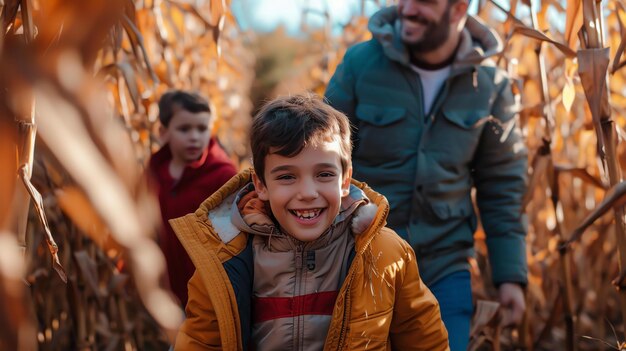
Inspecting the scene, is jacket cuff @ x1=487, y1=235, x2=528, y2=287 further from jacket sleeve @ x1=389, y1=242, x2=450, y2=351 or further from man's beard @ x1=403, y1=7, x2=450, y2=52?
jacket sleeve @ x1=389, y1=242, x2=450, y2=351

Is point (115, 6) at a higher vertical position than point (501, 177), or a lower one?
higher

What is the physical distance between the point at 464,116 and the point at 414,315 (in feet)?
2.75

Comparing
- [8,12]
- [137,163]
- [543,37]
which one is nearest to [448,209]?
[543,37]

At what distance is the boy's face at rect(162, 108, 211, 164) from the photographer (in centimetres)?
311

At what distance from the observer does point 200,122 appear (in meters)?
3.19

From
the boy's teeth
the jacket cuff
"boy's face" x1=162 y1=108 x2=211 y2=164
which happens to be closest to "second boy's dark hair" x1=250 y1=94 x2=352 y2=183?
the boy's teeth

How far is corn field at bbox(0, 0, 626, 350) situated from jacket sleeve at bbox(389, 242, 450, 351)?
37cm

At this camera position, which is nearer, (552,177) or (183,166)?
(552,177)

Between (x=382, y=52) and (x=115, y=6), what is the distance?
1.96m

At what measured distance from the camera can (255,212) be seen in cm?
183

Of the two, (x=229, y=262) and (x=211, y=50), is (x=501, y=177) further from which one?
(x=211, y=50)

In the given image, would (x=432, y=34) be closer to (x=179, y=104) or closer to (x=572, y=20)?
(x=572, y=20)

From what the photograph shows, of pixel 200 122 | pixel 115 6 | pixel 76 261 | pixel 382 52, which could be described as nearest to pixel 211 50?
pixel 200 122

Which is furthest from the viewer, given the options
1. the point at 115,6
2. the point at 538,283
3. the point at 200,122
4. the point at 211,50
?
the point at 211,50
